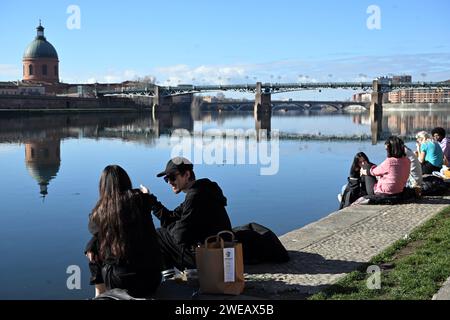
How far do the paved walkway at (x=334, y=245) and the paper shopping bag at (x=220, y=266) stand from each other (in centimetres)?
38

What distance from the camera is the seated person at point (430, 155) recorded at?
1305 centimetres

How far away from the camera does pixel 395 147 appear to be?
35.3ft

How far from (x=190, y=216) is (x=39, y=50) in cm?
11669

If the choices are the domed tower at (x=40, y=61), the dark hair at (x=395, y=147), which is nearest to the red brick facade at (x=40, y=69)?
the domed tower at (x=40, y=61)

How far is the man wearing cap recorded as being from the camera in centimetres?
612

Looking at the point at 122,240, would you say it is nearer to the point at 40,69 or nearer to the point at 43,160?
the point at 43,160

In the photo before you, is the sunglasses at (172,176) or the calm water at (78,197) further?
the calm water at (78,197)

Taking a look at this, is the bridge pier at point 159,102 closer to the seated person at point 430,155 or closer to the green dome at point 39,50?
the green dome at point 39,50

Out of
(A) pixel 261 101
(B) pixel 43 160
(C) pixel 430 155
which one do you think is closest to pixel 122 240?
(C) pixel 430 155

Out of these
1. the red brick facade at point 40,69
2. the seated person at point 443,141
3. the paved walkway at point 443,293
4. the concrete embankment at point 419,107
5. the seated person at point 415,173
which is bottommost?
the paved walkway at point 443,293

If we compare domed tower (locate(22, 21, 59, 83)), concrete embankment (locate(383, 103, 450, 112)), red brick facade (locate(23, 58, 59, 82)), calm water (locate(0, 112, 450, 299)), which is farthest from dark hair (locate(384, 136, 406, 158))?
concrete embankment (locate(383, 103, 450, 112))

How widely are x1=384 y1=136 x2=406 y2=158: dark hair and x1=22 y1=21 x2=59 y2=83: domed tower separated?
112804 millimetres
